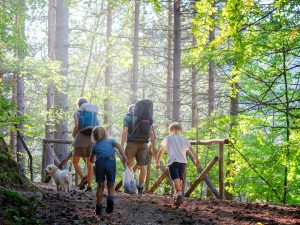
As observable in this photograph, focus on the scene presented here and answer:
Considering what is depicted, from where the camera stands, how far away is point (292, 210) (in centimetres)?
704

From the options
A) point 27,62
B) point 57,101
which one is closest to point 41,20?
point 57,101

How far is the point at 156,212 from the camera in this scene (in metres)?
6.43

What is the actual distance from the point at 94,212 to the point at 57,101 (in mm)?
7623

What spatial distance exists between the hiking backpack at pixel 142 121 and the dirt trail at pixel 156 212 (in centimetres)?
139

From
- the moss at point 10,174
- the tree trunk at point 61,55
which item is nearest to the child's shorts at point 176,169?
the moss at point 10,174

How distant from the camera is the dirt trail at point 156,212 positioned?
5.39 metres

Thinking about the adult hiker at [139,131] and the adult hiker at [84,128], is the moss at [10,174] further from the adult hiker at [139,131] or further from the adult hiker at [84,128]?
the adult hiker at [139,131]

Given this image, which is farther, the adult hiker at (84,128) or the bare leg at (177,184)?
the adult hiker at (84,128)

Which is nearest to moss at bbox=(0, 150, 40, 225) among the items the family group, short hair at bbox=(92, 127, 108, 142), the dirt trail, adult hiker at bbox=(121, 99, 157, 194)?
the dirt trail

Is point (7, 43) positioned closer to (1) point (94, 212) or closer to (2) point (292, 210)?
(1) point (94, 212)

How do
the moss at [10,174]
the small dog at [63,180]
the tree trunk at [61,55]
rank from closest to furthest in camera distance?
the moss at [10,174], the small dog at [63,180], the tree trunk at [61,55]

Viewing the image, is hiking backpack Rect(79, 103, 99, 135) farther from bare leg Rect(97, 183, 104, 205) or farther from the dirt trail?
bare leg Rect(97, 183, 104, 205)

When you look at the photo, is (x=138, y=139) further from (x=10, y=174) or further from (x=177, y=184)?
(x=10, y=174)

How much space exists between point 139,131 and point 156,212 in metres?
2.35
